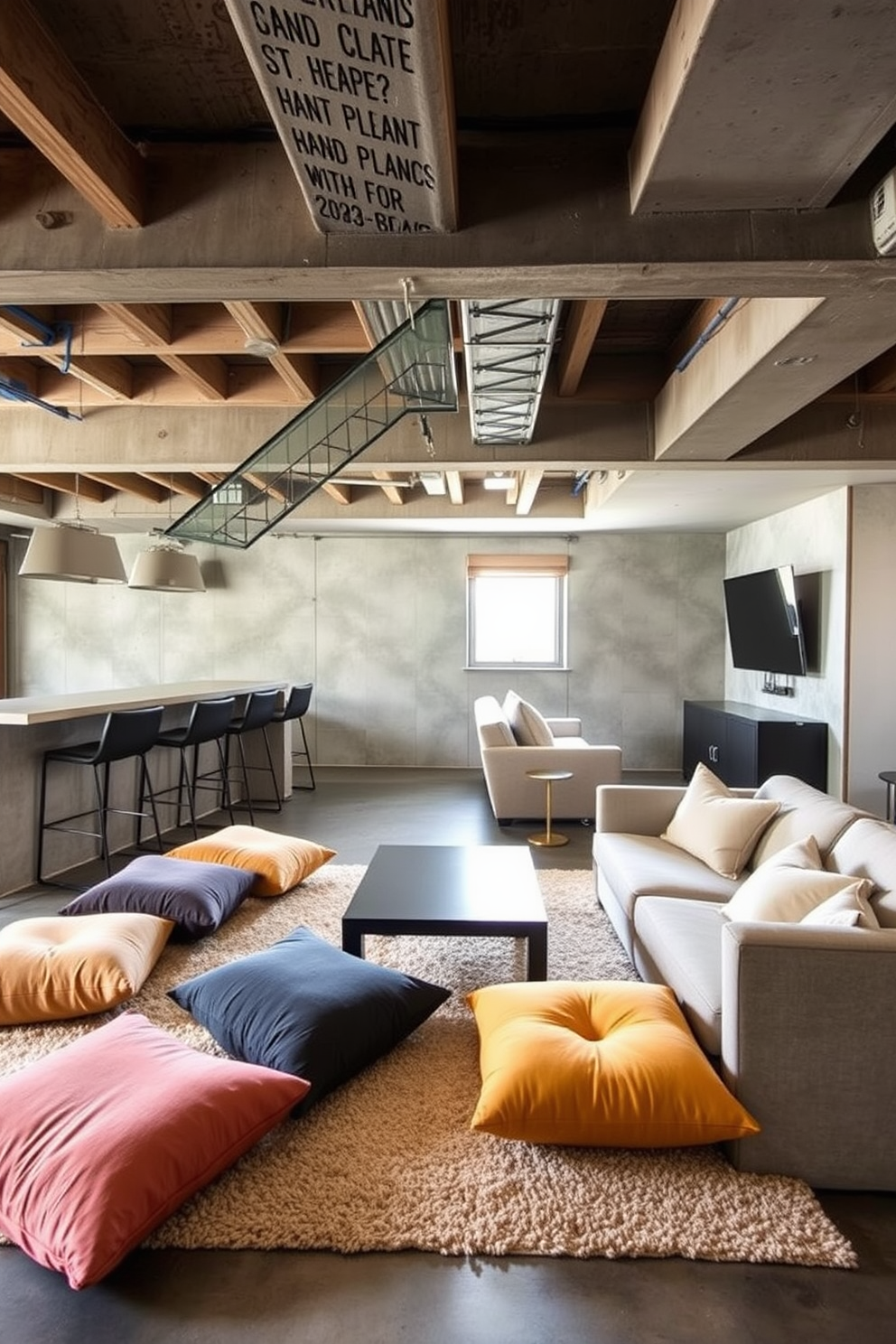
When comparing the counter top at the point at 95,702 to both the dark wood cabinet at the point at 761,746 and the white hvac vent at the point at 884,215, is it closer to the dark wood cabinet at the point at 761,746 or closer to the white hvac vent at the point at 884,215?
the white hvac vent at the point at 884,215

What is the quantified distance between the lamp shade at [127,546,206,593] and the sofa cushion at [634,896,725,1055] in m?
4.19

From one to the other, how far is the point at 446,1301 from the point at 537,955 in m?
1.16

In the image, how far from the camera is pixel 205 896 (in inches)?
126

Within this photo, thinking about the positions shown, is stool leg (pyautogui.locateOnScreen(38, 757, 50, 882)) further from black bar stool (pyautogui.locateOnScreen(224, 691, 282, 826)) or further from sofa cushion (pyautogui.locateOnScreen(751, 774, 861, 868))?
sofa cushion (pyautogui.locateOnScreen(751, 774, 861, 868))

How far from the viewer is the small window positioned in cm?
821

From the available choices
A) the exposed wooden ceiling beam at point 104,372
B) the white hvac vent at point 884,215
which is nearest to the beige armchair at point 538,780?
the exposed wooden ceiling beam at point 104,372

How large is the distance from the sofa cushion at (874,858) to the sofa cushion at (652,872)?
1.55 ft

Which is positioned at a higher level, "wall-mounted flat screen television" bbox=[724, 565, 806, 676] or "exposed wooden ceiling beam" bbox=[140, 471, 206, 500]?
"exposed wooden ceiling beam" bbox=[140, 471, 206, 500]

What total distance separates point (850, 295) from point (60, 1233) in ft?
10.7

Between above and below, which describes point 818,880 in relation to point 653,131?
below

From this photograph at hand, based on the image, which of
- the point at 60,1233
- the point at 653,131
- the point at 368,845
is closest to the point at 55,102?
the point at 653,131

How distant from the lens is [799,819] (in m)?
2.91

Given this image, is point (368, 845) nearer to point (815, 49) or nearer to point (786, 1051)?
point (786, 1051)

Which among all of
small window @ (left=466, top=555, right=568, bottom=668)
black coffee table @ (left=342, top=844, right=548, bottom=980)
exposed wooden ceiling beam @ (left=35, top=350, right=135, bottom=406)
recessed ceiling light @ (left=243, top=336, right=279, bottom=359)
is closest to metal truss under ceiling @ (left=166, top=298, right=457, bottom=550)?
recessed ceiling light @ (left=243, top=336, right=279, bottom=359)
